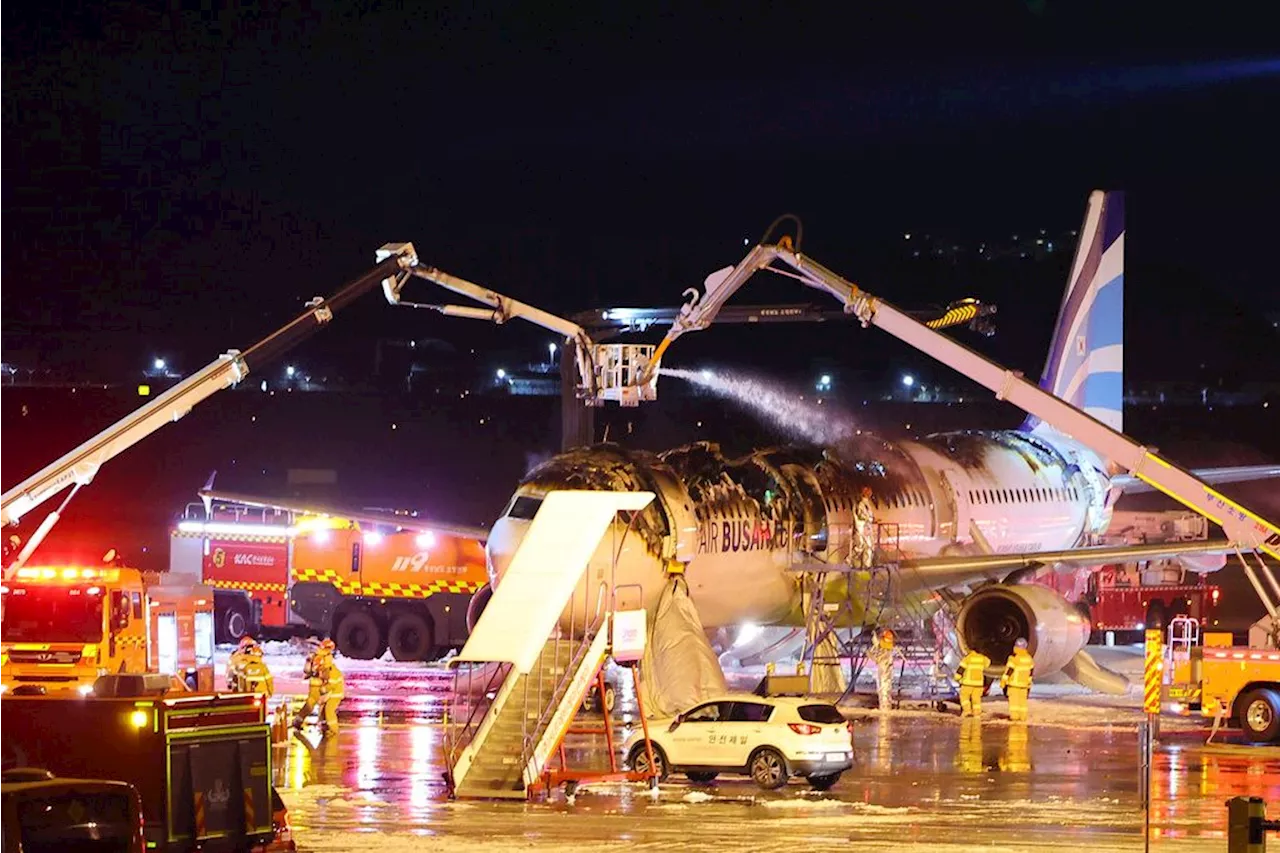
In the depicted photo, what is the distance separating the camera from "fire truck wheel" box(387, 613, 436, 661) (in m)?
44.2

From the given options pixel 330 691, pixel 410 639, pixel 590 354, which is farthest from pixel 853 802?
pixel 410 639

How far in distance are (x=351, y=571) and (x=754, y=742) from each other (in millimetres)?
21567

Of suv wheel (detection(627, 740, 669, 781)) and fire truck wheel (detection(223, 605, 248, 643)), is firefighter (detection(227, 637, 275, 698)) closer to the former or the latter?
suv wheel (detection(627, 740, 669, 781))

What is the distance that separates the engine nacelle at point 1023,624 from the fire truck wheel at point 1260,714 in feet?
20.0

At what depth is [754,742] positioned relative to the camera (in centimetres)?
2445

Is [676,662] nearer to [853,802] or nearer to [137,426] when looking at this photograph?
[853,802]

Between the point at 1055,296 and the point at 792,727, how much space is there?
135605 mm

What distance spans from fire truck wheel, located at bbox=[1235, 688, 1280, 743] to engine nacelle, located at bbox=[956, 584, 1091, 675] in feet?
20.0

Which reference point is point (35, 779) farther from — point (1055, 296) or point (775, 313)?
point (1055, 296)

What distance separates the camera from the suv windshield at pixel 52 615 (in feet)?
94.9

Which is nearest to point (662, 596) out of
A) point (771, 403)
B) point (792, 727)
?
point (792, 727)

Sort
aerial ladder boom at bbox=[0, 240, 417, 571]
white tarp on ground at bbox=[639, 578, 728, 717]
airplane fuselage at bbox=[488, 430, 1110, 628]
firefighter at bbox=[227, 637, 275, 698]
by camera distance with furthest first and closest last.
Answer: airplane fuselage at bbox=[488, 430, 1110, 628]
white tarp on ground at bbox=[639, 578, 728, 717]
firefighter at bbox=[227, 637, 275, 698]
aerial ladder boom at bbox=[0, 240, 417, 571]

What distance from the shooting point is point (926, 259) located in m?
159

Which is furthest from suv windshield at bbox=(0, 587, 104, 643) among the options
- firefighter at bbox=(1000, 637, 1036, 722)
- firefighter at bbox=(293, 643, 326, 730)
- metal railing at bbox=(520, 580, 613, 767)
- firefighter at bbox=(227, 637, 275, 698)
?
firefighter at bbox=(1000, 637, 1036, 722)
